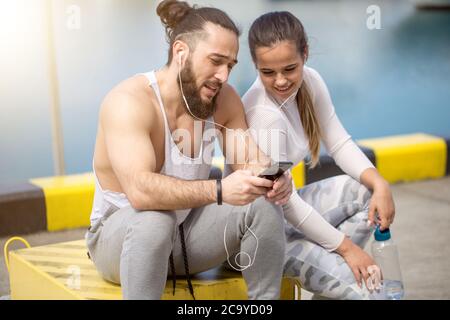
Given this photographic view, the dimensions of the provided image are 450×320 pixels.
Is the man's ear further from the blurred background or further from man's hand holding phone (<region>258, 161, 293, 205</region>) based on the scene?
the blurred background

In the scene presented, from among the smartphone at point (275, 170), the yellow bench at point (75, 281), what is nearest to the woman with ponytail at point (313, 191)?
the yellow bench at point (75, 281)

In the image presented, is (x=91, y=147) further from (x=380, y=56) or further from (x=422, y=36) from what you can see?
(x=422, y=36)

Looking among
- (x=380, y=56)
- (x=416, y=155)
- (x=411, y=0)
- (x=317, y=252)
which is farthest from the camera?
(x=411, y=0)

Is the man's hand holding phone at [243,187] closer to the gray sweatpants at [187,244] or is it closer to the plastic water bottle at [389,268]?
the gray sweatpants at [187,244]

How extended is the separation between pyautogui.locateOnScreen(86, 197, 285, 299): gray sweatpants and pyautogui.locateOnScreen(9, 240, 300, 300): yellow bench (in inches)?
2.0

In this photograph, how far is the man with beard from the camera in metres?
2.36

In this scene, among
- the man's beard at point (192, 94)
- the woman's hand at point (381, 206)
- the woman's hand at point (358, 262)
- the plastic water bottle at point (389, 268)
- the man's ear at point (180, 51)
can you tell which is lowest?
the plastic water bottle at point (389, 268)

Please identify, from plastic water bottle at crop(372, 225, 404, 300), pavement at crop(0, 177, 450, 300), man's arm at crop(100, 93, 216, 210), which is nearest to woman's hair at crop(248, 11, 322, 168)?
man's arm at crop(100, 93, 216, 210)

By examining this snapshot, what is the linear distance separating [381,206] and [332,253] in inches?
9.2

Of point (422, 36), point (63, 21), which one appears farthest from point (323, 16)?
point (63, 21)

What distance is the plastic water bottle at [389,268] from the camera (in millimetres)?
3061

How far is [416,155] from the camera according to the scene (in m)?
5.02

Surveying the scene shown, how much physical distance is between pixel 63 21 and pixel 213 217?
704 cm

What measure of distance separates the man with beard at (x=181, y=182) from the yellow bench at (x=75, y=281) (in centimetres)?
5
